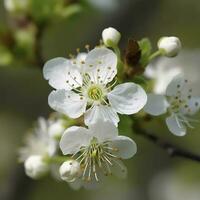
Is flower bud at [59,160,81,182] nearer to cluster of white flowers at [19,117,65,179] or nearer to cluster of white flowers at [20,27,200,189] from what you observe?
cluster of white flowers at [20,27,200,189]

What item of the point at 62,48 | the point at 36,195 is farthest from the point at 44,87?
the point at 36,195

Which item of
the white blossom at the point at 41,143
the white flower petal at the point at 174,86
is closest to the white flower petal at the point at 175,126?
the white flower petal at the point at 174,86

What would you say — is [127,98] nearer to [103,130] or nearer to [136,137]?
[103,130]

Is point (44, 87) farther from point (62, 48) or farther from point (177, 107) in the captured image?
point (177, 107)

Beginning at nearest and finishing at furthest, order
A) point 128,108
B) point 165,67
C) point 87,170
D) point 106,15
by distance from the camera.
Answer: point 128,108
point 87,170
point 165,67
point 106,15

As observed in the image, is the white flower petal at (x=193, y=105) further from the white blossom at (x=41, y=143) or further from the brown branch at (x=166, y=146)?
the white blossom at (x=41, y=143)
